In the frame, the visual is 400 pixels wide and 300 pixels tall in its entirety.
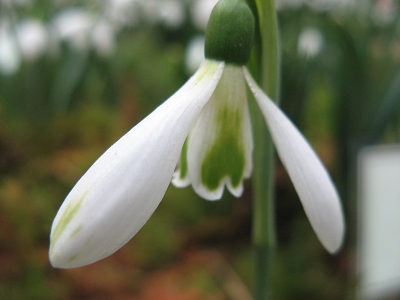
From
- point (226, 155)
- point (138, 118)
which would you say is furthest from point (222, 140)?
point (138, 118)

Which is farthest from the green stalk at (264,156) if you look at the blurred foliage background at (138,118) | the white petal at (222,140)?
the blurred foliage background at (138,118)

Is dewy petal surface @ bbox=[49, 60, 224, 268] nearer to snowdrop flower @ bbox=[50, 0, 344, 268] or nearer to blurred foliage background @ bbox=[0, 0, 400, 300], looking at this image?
snowdrop flower @ bbox=[50, 0, 344, 268]

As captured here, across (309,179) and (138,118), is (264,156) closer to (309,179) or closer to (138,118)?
(309,179)

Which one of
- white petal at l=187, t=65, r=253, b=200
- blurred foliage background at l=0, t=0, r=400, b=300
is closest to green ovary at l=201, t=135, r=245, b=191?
white petal at l=187, t=65, r=253, b=200

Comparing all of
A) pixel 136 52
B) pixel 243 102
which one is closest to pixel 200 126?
pixel 243 102

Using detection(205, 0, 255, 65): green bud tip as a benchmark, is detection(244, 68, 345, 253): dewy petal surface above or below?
below

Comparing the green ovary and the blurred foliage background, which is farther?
the blurred foliage background

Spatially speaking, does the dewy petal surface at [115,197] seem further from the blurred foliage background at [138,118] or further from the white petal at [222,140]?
the blurred foliage background at [138,118]
